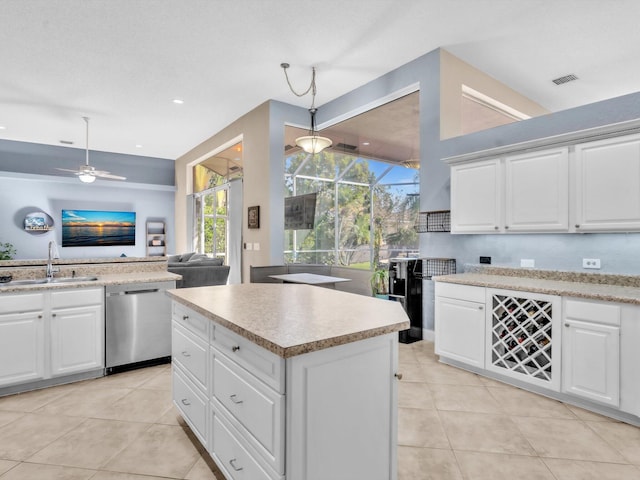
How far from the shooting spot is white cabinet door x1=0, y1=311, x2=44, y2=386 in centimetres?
264

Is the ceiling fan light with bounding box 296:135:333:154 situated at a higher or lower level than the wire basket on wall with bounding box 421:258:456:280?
higher

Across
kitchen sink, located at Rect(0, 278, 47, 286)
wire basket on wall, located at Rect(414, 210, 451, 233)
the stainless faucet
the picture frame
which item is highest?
the picture frame

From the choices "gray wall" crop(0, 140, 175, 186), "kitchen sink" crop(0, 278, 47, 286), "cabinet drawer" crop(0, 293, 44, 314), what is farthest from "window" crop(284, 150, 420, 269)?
"gray wall" crop(0, 140, 175, 186)

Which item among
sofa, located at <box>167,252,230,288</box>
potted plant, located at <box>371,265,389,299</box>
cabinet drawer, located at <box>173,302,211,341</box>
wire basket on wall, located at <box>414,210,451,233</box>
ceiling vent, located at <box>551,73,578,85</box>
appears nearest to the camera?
cabinet drawer, located at <box>173,302,211,341</box>

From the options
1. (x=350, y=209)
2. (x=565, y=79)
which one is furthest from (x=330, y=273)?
(x=565, y=79)

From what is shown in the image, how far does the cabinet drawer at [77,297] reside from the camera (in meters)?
2.82

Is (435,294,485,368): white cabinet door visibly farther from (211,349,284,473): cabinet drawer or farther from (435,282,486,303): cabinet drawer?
(211,349,284,473): cabinet drawer

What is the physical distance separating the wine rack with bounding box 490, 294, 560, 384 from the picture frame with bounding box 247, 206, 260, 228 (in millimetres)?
3730

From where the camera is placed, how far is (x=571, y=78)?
464 cm

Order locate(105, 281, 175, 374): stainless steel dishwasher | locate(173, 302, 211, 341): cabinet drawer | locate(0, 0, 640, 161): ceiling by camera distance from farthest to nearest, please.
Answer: locate(0, 0, 640, 161): ceiling
locate(105, 281, 175, 374): stainless steel dishwasher
locate(173, 302, 211, 341): cabinet drawer

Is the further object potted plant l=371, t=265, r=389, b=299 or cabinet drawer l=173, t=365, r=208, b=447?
potted plant l=371, t=265, r=389, b=299

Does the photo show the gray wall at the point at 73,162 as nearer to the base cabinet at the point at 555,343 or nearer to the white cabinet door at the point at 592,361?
the base cabinet at the point at 555,343

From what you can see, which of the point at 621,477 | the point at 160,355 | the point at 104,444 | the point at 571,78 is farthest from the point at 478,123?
the point at 104,444

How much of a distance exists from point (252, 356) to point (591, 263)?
2.92 meters
